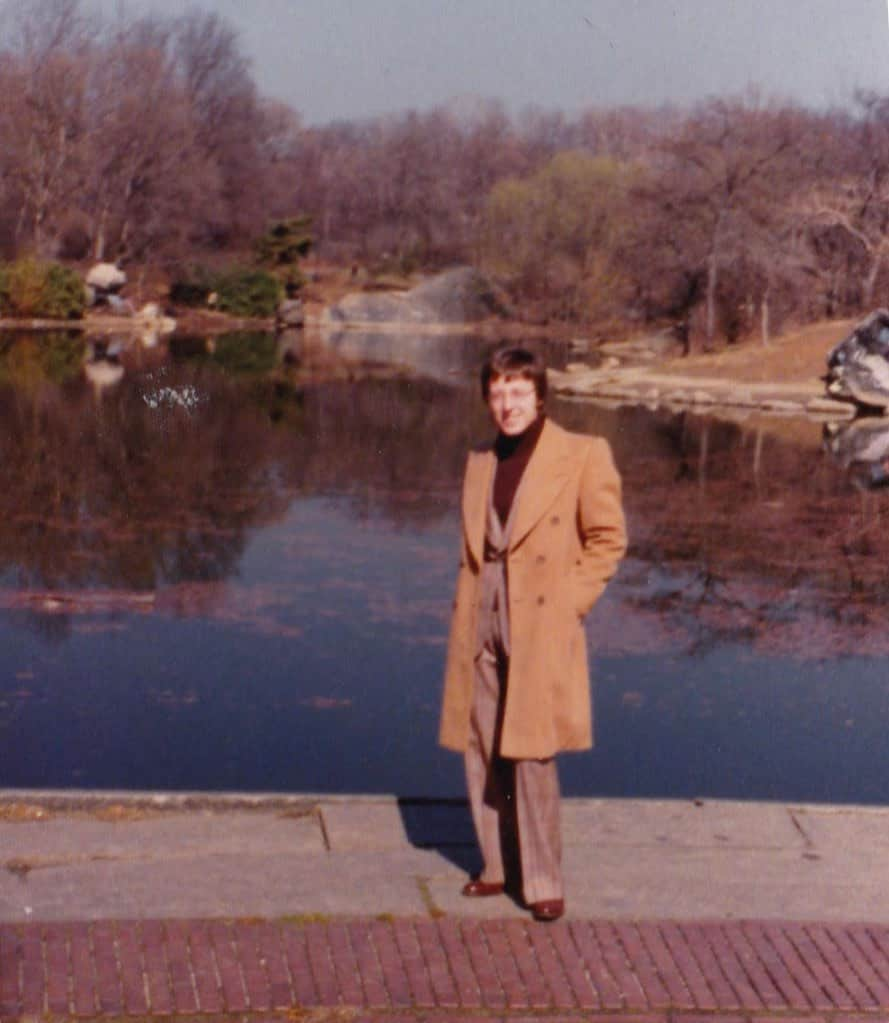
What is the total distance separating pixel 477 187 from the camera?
7262 centimetres

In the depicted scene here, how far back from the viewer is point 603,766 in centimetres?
868

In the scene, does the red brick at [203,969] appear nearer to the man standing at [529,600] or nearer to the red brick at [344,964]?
the red brick at [344,964]

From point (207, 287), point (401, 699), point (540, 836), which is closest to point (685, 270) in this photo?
point (207, 287)

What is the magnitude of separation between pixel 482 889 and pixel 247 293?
189 ft

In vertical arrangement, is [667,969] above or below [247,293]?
below

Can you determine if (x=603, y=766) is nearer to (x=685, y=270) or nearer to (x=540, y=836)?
(x=540, y=836)

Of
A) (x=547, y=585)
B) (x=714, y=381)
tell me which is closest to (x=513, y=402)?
(x=547, y=585)

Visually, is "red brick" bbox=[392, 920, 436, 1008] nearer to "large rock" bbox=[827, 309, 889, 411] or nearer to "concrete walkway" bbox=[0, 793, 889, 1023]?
"concrete walkway" bbox=[0, 793, 889, 1023]

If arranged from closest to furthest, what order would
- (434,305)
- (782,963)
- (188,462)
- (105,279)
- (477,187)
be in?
(782,963)
(188,462)
(105,279)
(434,305)
(477,187)

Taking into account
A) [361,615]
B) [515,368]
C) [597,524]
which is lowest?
[361,615]

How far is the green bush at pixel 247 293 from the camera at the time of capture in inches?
2418

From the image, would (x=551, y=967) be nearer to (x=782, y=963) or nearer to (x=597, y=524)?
(x=782, y=963)

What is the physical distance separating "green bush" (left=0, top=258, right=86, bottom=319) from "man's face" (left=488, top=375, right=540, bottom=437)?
1992 inches

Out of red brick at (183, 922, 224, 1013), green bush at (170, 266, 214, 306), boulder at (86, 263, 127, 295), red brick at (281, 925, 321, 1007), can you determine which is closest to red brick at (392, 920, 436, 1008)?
red brick at (281, 925, 321, 1007)
